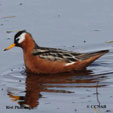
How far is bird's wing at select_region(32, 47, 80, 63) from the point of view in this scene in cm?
1504

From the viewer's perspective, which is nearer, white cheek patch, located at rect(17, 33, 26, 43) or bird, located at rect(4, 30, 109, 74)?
bird, located at rect(4, 30, 109, 74)

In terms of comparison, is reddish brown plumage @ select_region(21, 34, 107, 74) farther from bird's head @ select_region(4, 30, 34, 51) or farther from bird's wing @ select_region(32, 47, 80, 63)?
bird's head @ select_region(4, 30, 34, 51)

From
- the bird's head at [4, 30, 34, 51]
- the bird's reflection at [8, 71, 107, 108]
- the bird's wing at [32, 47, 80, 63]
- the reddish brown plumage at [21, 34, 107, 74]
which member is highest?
the bird's head at [4, 30, 34, 51]

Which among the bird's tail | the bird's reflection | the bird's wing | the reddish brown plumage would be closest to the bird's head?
the reddish brown plumage

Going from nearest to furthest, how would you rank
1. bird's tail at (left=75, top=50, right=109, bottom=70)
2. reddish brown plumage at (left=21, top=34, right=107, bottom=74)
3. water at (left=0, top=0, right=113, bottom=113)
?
water at (left=0, top=0, right=113, bottom=113) < reddish brown plumage at (left=21, top=34, right=107, bottom=74) < bird's tail at (left=75, top=50, right=109, bottom=70)

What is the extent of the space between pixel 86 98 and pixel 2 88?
7.38ft

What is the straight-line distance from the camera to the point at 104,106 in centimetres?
1162

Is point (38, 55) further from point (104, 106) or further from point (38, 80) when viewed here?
point (104, 106)

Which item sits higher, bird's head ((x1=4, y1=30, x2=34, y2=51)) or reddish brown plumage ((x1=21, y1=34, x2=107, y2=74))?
bird's head ((x1=4, y1=30, x2=34, y2=51))

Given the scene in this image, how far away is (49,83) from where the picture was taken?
13875 millimetres

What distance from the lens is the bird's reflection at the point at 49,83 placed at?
12.6m

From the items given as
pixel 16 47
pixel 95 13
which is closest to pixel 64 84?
pixel 16 47

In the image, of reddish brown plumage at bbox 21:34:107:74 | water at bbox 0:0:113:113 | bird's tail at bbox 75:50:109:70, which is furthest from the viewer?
bird's tail at bbox 75:50:109:70

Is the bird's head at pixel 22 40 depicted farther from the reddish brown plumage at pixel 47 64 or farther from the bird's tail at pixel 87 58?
the bird's tail at pixel 87 58
